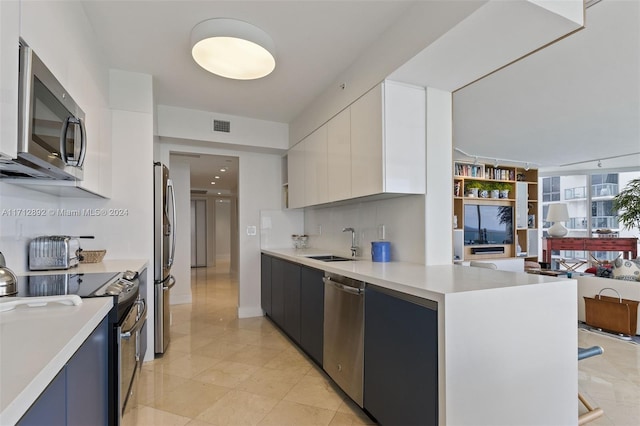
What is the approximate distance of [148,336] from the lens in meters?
2.92

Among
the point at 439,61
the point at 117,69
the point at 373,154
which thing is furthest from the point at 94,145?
the point at 439,61

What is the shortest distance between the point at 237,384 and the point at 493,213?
5.77 metres

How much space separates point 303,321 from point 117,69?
2.87m

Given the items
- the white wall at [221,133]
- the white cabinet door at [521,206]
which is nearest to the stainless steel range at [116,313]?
the white wall at [221,133]

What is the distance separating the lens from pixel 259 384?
8.19ft

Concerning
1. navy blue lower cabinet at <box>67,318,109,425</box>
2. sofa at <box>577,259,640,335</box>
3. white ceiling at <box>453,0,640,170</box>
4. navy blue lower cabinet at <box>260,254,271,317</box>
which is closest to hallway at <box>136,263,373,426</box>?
navy blue lower cabinet at <box>260,254,271,317</box>

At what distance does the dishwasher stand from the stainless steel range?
1302 millimetres

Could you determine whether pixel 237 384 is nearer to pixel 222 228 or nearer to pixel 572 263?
pixel 572 263

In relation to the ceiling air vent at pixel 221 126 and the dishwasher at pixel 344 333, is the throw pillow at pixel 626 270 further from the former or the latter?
the ceiling air vent at pixel 221 126

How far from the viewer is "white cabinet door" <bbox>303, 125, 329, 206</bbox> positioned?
3350 millimetres

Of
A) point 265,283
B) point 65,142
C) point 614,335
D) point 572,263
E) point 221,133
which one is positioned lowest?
point 614,335

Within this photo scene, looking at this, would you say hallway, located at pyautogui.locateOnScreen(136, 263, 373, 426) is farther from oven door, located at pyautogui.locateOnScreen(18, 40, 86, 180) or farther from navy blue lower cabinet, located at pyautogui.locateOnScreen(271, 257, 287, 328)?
oven door, located at pyautogui.locateOnScreen(18, 40, 86, 180)

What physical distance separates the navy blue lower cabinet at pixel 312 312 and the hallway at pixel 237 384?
6.7 inches

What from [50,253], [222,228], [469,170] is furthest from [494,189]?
[222,228]
